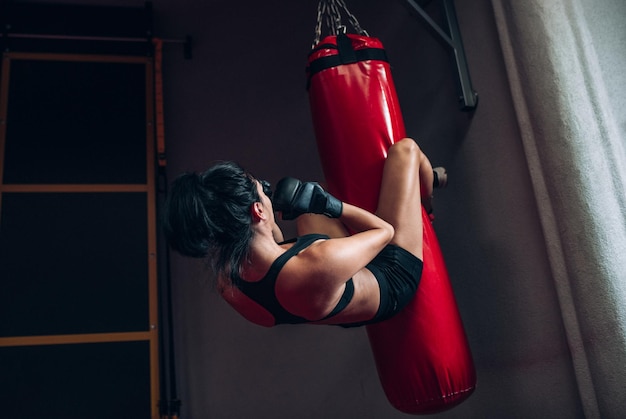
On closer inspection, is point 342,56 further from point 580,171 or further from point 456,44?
point 580,171

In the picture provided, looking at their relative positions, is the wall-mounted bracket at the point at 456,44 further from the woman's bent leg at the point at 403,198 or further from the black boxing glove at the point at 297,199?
the black boxing glove at the point at 297,199

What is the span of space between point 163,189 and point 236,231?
→ 1.57 metres

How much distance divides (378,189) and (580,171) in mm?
704

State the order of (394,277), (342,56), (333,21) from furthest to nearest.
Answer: (333,21) < (342,56) < (394,277)

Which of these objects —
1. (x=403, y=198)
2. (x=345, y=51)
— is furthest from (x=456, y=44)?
(x=403, y=198)

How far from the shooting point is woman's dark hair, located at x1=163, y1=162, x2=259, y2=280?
6.14 feet

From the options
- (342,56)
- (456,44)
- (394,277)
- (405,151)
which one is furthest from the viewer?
(456,44)

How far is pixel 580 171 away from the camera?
2158mm

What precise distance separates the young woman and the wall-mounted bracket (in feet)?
2.87

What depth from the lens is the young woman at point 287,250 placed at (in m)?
1.84

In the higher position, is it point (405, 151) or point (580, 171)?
point (405, 151)

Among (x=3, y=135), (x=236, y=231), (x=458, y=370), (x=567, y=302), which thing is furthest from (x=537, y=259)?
(x=3, y=135)

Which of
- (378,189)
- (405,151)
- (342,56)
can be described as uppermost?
(342,56)

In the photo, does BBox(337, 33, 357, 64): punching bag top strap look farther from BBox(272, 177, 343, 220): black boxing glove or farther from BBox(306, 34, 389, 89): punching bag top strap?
BBox(272, 177, 343, 220): black boxing glove
